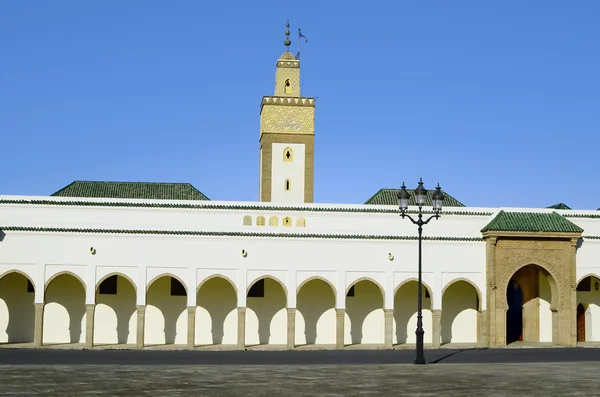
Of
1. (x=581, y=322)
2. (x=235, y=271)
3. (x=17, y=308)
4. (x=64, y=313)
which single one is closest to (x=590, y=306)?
(x=581, y=322)

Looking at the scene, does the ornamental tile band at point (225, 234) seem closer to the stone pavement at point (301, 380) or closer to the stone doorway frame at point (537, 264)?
the stone doorway frame at point (537, 264)

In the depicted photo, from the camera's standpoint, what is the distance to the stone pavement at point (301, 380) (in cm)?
1642

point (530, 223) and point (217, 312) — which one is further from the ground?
point (530, 223)

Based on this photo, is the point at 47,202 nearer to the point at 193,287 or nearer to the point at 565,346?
the point at 193,287

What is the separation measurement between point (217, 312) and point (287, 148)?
500 inches

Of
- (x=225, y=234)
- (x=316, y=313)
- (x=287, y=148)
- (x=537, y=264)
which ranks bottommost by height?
(x=316, y=313)

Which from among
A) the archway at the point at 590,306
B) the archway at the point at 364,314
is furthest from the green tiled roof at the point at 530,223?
the archway at the point at 364,314

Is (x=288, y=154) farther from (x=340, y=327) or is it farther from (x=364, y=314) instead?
(x=340, y=327)

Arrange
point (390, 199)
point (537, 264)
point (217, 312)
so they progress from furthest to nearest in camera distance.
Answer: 1. point (390, 199)
2. point (217, 312)
3. point (537, 264)

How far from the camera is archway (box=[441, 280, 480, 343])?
35.5 metres

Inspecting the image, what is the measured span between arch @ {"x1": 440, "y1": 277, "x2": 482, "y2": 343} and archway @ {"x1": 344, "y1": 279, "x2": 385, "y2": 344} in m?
2.60

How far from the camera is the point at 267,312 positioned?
34531mm

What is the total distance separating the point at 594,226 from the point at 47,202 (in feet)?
69.0

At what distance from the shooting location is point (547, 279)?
3484cm
